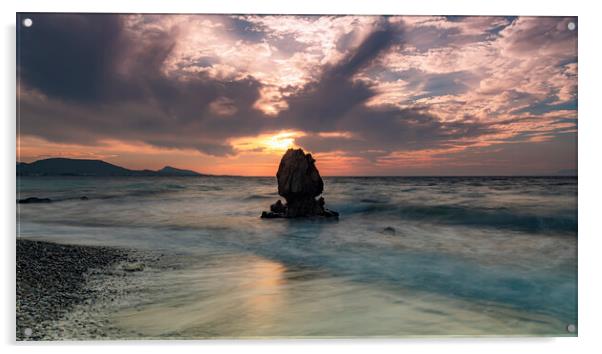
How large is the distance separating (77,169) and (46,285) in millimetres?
1481

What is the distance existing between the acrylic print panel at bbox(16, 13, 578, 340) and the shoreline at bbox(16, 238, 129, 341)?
0.02 meters

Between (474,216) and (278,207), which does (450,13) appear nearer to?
(474,216)

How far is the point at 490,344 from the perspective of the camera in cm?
360

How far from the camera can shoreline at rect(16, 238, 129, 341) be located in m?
3.41

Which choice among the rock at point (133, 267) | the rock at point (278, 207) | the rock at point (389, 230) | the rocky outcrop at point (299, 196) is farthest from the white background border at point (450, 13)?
the rock at point (278, 207)

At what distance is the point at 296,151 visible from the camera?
5.50 metres

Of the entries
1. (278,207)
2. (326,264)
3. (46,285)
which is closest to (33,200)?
(46,285)

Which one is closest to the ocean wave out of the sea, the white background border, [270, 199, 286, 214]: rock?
the sea

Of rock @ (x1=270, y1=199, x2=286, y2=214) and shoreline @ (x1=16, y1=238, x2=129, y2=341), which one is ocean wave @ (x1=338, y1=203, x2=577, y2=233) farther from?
shoreline @ (x1=16, y1=238, x2=129, y2=341)

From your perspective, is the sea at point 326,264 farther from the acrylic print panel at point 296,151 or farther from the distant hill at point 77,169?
the distant hill at point 77,169

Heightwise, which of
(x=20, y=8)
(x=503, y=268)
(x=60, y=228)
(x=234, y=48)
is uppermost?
(x=20, y=8)
